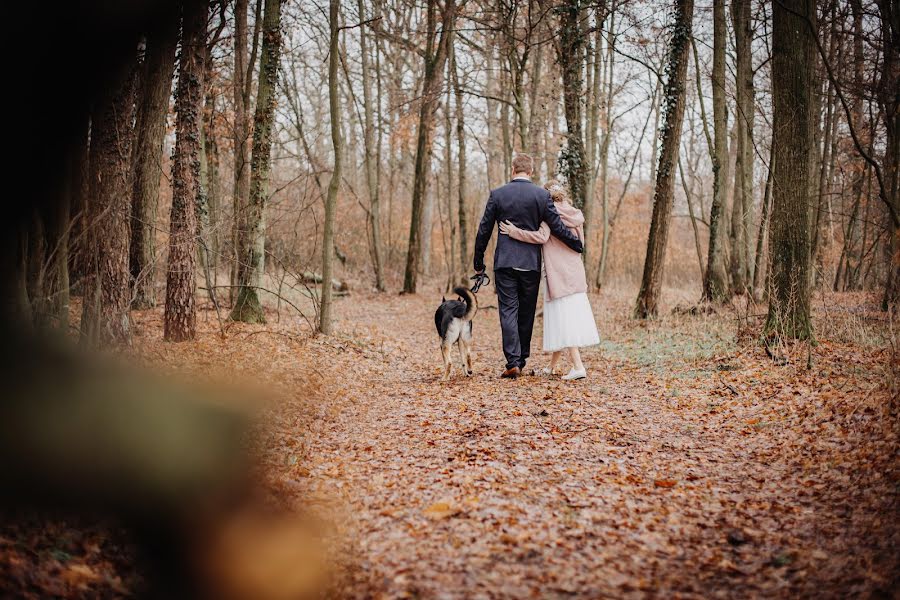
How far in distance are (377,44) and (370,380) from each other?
50.3ft

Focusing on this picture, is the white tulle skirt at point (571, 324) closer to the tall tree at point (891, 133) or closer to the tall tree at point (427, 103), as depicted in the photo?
the tall tree at point (891, 133)

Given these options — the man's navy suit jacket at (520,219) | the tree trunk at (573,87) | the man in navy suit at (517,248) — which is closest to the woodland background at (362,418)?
the man in navy suit at (517,248)

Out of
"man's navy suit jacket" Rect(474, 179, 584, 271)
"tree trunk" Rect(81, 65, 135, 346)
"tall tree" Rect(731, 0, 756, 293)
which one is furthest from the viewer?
"tall tree" Rect(731, 0, 756, 293)

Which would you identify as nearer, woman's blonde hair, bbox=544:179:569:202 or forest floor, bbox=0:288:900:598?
forest floor, bbox=0:288:900:598

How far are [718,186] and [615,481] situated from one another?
11.7 meters

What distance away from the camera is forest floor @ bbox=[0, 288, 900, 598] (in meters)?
2.80

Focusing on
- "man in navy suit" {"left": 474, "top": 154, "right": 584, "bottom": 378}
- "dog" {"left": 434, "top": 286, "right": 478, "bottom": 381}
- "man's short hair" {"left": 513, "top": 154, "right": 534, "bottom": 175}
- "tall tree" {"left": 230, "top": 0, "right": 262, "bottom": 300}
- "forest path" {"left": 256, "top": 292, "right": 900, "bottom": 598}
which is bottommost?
"forest path" {"left": 256, "top": 292, "right": 900, "bottom": 598}

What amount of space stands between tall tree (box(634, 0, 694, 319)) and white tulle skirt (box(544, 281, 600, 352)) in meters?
4.64

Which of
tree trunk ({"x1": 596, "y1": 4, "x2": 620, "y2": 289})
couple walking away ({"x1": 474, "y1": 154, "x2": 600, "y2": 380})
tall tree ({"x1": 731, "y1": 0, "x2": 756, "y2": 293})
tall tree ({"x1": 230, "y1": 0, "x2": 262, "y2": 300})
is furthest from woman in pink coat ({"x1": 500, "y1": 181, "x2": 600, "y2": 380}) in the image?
tree trunk ({"x1": 596, "y1": 4, "x2": 620, "y2": 289})

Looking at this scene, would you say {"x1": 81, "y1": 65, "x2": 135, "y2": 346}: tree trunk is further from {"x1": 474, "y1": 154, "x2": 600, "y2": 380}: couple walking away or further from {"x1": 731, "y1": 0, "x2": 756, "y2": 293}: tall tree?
{"x1": 731, "y1": 0, "x2": 756, "y2": 293}: tall tree

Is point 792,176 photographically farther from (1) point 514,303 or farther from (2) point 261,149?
(2) point 261,149

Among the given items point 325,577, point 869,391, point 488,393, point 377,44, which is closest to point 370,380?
point 488,393

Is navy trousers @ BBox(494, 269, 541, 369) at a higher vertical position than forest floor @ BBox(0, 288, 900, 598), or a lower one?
higher

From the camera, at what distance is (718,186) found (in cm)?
1355
